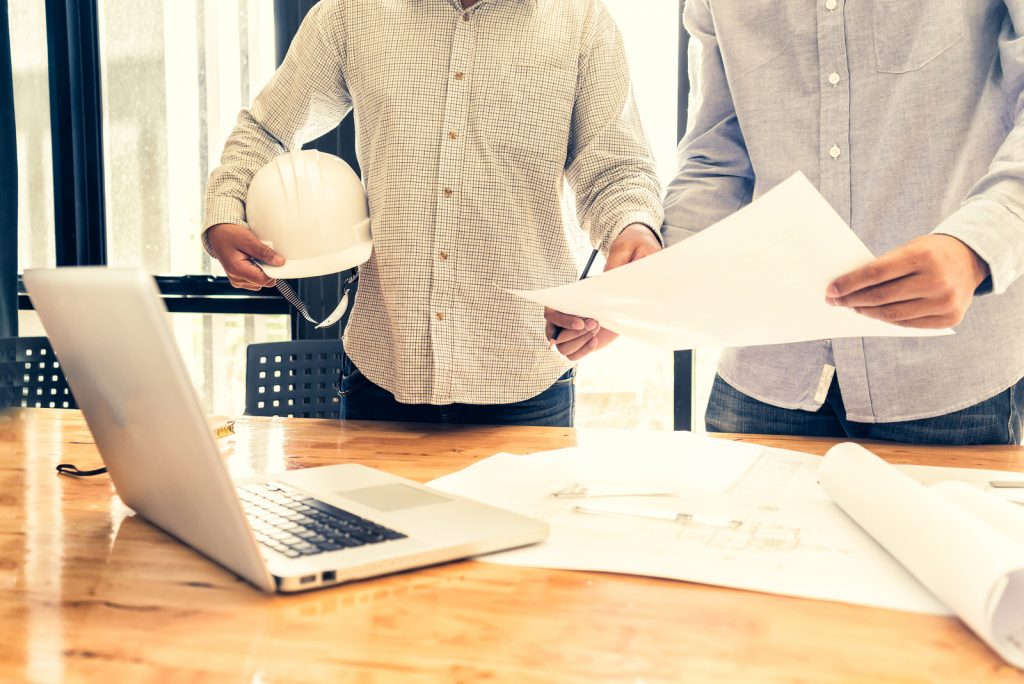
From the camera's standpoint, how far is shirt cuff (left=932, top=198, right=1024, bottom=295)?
0.90m

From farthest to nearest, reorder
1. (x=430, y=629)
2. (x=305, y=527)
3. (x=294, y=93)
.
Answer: (x=294, y=93) → (x=305, y=527) → (x=430, y=629)

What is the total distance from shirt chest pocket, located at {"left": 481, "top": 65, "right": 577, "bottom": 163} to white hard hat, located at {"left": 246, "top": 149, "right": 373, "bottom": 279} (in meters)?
0.29

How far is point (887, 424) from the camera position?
1.28m

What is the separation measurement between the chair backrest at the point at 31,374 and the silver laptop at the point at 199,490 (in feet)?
4.90

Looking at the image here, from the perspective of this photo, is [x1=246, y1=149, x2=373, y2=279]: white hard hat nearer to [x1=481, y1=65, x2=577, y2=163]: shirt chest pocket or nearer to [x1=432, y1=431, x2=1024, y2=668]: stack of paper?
[x1=481, y1=65, x2=577, y2=163]: shirt chest pocket

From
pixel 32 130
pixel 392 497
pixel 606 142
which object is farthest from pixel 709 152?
pixel 32 130

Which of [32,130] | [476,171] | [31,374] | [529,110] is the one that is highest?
[32,130]

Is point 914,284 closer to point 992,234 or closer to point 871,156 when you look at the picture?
point 992,234

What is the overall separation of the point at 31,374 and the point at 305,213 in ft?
4.31

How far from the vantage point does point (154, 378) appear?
629 millimetres

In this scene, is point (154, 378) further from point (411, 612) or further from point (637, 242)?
point (637, 242)

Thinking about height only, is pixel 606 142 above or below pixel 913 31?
below

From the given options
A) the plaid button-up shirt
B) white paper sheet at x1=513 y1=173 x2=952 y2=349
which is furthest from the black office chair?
white paper sheet at x1=513 y1=173 x2=952 y2=349

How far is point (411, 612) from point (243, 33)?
2.89 metres
